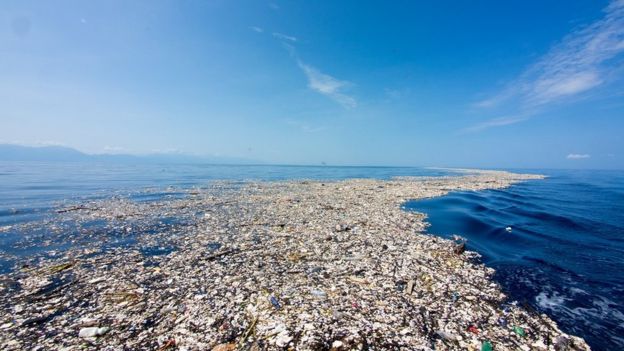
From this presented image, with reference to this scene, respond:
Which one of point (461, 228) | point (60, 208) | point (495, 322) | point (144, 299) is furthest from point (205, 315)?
point (60, 208)

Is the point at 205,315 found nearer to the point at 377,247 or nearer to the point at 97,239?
the point at 377,247

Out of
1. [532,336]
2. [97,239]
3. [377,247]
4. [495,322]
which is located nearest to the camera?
[532,336]

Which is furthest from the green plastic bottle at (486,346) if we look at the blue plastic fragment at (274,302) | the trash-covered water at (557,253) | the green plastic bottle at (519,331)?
the blue plastic fragment at (274,302)

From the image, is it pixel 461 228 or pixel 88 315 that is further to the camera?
pixel 461 228

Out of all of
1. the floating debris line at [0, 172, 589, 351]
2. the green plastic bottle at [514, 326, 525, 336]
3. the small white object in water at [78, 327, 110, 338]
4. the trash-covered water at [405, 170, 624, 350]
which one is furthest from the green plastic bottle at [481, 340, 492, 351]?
the small white object in water at [78, 327, 110, 338]

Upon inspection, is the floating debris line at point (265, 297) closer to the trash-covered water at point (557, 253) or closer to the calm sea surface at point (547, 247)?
the trash-covered water at point (557, 253)

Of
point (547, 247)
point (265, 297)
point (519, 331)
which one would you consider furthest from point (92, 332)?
point (547, 247)

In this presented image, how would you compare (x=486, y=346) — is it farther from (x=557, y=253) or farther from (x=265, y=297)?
(x=557, y=253)
